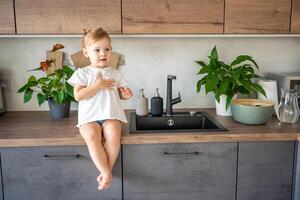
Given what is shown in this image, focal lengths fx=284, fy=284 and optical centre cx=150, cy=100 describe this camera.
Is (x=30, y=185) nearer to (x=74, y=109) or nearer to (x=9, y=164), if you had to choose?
(x=9, y=164)

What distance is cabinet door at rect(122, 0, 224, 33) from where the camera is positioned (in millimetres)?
1561

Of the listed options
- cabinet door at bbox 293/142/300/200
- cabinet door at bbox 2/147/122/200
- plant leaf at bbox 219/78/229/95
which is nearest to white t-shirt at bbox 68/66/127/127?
cabinet door at bbox 2/147/122/200

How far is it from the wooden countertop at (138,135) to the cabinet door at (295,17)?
0.54 meters

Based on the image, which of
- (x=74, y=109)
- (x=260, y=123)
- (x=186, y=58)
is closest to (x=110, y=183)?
(x=74, y=109)

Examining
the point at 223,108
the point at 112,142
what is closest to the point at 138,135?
the point at 112,142

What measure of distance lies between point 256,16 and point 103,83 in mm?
949

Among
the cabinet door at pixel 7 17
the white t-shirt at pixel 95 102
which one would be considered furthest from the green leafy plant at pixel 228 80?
the cabinet door at pixel 7 17

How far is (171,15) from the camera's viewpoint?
1.58 meters

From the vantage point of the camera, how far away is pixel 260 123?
5.08 ft

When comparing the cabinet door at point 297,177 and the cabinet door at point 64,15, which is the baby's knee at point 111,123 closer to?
the cabinet door at point 64,15

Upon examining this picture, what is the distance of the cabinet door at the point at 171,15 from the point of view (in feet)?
5.12

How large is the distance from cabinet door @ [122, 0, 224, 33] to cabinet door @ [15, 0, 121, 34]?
0.08 m

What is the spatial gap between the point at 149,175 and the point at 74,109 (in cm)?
81

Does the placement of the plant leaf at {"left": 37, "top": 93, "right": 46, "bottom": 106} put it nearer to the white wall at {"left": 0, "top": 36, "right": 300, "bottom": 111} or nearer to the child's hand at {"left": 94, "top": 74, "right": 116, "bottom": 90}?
the white wall at {"left": 0, "top": 36, "right": 300, "bottom": 111}
